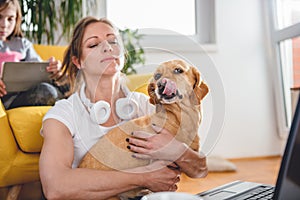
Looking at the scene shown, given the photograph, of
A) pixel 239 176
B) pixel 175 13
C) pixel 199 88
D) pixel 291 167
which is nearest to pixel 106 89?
pixel 199 88

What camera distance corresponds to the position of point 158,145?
31.8 inches

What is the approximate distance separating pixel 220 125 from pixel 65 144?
0.43 metres

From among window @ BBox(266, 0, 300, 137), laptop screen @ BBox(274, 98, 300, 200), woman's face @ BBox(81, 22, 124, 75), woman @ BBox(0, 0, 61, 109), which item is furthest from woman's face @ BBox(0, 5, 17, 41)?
window @ BBox(266, 0, 300, 137)

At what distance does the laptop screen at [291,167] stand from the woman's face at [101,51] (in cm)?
58

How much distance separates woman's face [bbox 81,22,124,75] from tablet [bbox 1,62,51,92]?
1.63 ft

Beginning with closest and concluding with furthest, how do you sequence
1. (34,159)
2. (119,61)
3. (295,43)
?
(119,61)
(34,159)
(295,43)

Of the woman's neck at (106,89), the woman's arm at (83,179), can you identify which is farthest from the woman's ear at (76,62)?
the woman's arm at (83,179)

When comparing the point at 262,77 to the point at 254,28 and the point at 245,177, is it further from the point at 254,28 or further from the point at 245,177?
the point at 245,177

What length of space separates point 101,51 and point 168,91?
9.6 inches

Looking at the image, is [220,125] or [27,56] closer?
[220,125]

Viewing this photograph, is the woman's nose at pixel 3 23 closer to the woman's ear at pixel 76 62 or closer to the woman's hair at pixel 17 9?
the woman's hair at pixel 17 9

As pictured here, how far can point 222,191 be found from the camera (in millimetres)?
661

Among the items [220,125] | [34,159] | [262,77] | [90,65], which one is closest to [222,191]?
[220,125]

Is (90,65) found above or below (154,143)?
above
